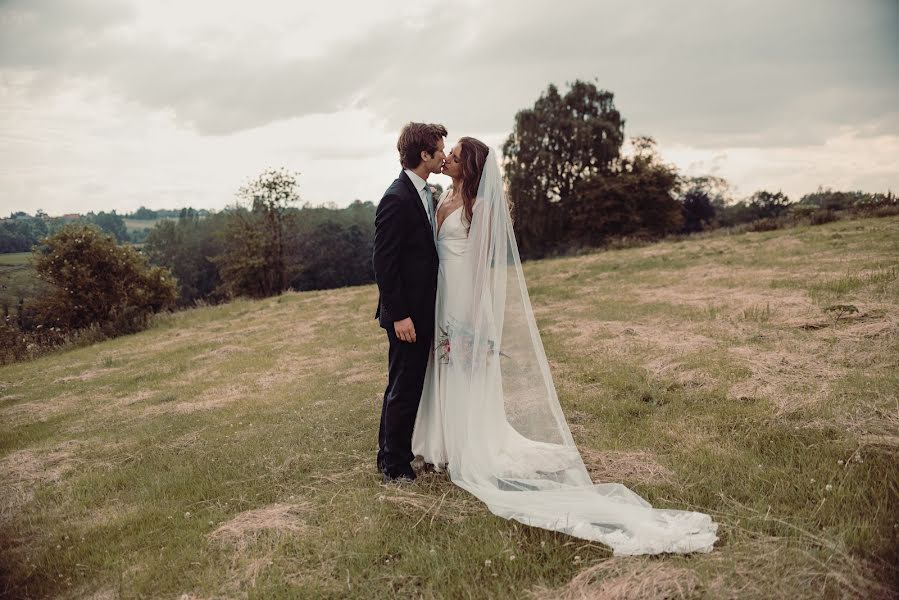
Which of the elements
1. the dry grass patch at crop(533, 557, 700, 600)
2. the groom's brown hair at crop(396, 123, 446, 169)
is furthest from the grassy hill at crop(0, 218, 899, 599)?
the groom's brown hair at crop(396, 123, 446, 169)

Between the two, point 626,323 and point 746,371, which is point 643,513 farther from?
point 626,323

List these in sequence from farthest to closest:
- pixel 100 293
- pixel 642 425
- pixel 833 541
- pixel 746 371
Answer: pixel 100 293, pixel 746 371, pixel 642 425, pixel 833 541

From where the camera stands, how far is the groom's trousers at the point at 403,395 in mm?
4379

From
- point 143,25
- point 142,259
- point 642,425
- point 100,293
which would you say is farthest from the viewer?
point 142,259

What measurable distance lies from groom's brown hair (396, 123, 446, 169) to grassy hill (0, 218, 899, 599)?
8.67 feet

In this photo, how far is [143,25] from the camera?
1114cm

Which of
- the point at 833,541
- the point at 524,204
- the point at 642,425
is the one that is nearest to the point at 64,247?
the point at 642,425

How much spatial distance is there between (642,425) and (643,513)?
188cm

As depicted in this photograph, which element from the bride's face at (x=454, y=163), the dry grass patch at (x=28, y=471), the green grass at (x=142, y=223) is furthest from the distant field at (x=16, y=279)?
the green grass at (x=142, y=223)

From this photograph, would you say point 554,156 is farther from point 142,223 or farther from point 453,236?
point 142,223

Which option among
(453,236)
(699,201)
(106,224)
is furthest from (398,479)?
(699,201)

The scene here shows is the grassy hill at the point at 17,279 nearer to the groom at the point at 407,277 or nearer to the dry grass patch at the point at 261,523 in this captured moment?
the dry grass patch at the point at 261,523

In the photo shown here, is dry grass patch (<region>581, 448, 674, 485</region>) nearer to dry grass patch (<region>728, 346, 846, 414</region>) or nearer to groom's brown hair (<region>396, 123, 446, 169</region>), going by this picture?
dry grass patch (<region>728, 346, 846, 414</region>)

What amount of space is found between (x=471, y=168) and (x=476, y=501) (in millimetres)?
2529
